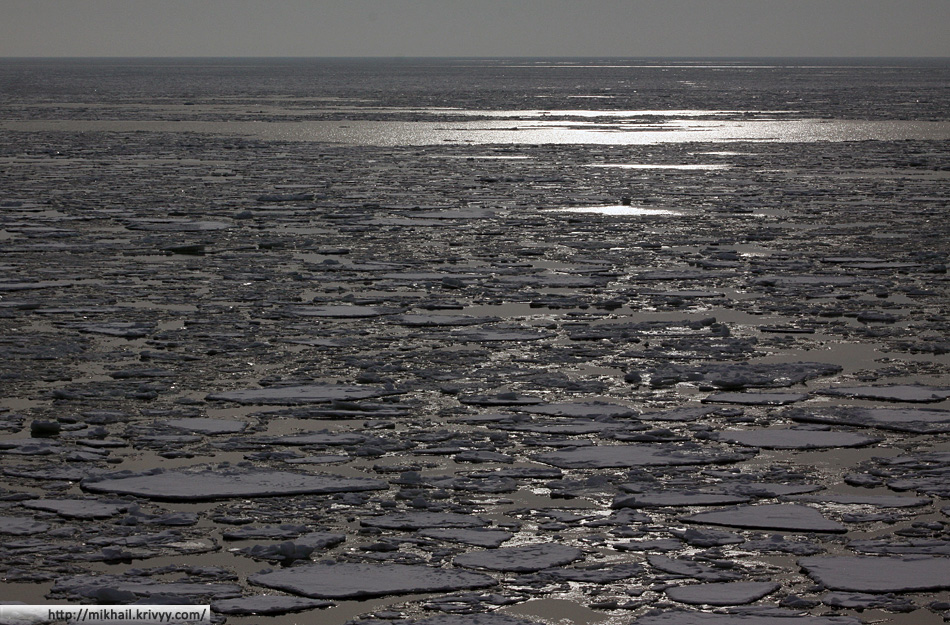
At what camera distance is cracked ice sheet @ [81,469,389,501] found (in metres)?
4.78

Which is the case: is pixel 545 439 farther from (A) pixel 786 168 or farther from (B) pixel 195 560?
(A) pixel 786 168

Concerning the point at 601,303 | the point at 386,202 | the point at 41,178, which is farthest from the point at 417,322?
the point at 41,178

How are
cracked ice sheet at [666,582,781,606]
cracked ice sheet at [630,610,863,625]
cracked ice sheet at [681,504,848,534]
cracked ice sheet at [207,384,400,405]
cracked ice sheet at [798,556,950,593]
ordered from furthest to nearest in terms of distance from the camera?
cracked ice sheet at [207,384,400,405], cracked ice sheet at [681,504,848,534], cracked ice sheet at [798,556,950,593], cracked ice sheet at [666,582,781,606], cracked ice sheet at [630,610,863,625]

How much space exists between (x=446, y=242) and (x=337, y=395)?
5364mm

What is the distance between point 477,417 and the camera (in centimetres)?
587

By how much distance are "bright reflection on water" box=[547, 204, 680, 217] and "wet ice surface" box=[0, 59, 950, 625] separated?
3.44 ft

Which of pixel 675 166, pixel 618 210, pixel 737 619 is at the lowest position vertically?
pixel 737 619

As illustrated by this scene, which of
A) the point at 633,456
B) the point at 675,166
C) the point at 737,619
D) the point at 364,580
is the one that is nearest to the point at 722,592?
the point at 737,619

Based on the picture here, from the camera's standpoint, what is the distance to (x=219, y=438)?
18.1 ft

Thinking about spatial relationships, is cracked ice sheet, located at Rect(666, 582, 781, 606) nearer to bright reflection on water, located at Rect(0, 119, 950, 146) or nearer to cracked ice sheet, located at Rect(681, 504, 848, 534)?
cracked ice sheet, located at Rect(681, 504, 848, 534)

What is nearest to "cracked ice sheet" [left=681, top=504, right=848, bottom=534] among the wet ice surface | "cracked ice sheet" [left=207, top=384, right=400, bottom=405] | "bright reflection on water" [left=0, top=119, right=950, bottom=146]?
the wet ice surface

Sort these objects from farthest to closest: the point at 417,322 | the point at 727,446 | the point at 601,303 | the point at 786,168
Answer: the point at 786,168 < the point at 601,303 < the point at 417,322 < the point at 727,446

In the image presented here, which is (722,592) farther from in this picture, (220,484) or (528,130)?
(528,130)

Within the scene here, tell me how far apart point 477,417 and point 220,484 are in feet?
4.50
